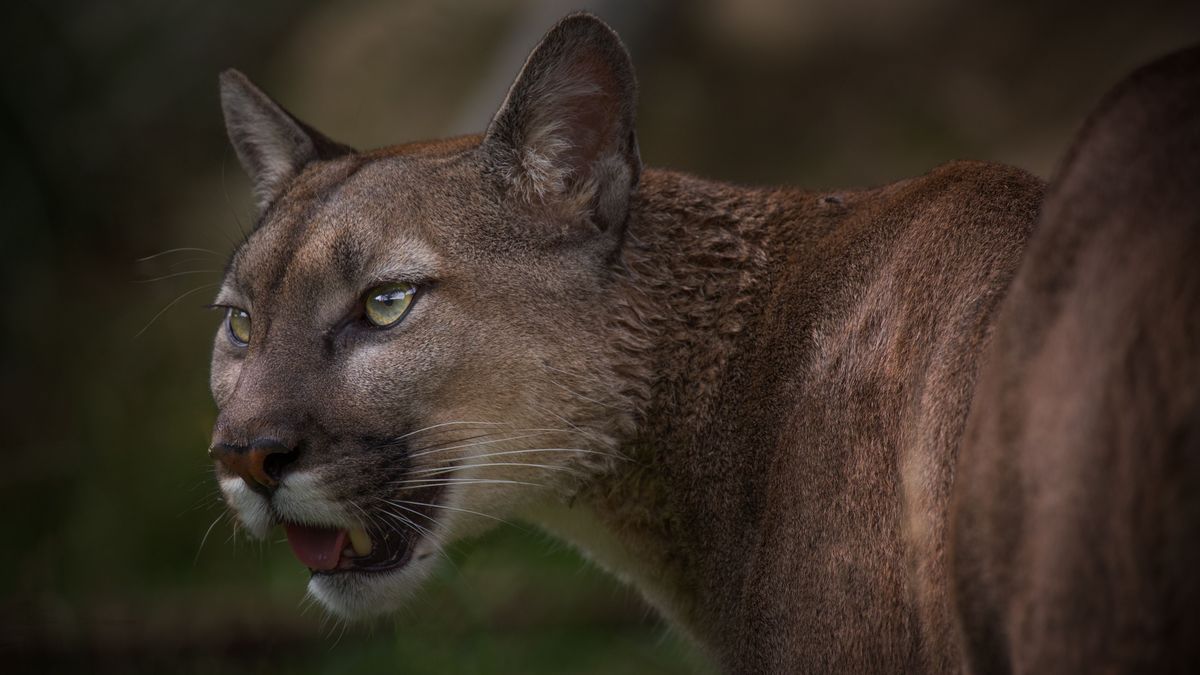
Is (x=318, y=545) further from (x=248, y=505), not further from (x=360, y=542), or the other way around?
(x=248, y=505)

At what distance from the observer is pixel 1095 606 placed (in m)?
2.29

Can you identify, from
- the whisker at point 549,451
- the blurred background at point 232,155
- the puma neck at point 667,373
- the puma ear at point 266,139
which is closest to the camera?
the whisker at point 549,451

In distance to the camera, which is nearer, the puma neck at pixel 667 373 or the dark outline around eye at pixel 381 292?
the dark outline around eye at pixel 381 292

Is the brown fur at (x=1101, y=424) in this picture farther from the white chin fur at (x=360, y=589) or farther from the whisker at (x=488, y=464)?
the white chin fur at (x=360, y=589)

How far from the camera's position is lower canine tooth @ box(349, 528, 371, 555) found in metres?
3.80

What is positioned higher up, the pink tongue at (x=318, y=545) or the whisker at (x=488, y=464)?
the whisker at (x=488, y=464)

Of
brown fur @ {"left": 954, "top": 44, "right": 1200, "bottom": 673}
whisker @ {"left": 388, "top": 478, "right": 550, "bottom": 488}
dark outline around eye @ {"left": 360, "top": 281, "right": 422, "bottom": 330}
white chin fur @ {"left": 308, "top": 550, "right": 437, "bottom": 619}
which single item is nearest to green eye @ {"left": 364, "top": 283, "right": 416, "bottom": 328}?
dark outline around eye @ {"left": 360, "top": 281, "right": 422, "bottom": 330}

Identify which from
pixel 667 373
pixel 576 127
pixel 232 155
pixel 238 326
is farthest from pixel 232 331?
pixel 232 155

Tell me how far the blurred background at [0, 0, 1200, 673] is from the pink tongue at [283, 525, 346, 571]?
3118mm

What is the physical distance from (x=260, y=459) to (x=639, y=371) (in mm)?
1186

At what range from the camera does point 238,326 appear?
4.22 m

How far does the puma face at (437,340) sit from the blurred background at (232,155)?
3.17m

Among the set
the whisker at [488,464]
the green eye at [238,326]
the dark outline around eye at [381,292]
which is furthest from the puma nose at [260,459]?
the green eye at [238,326]

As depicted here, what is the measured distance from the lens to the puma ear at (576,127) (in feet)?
12.9
